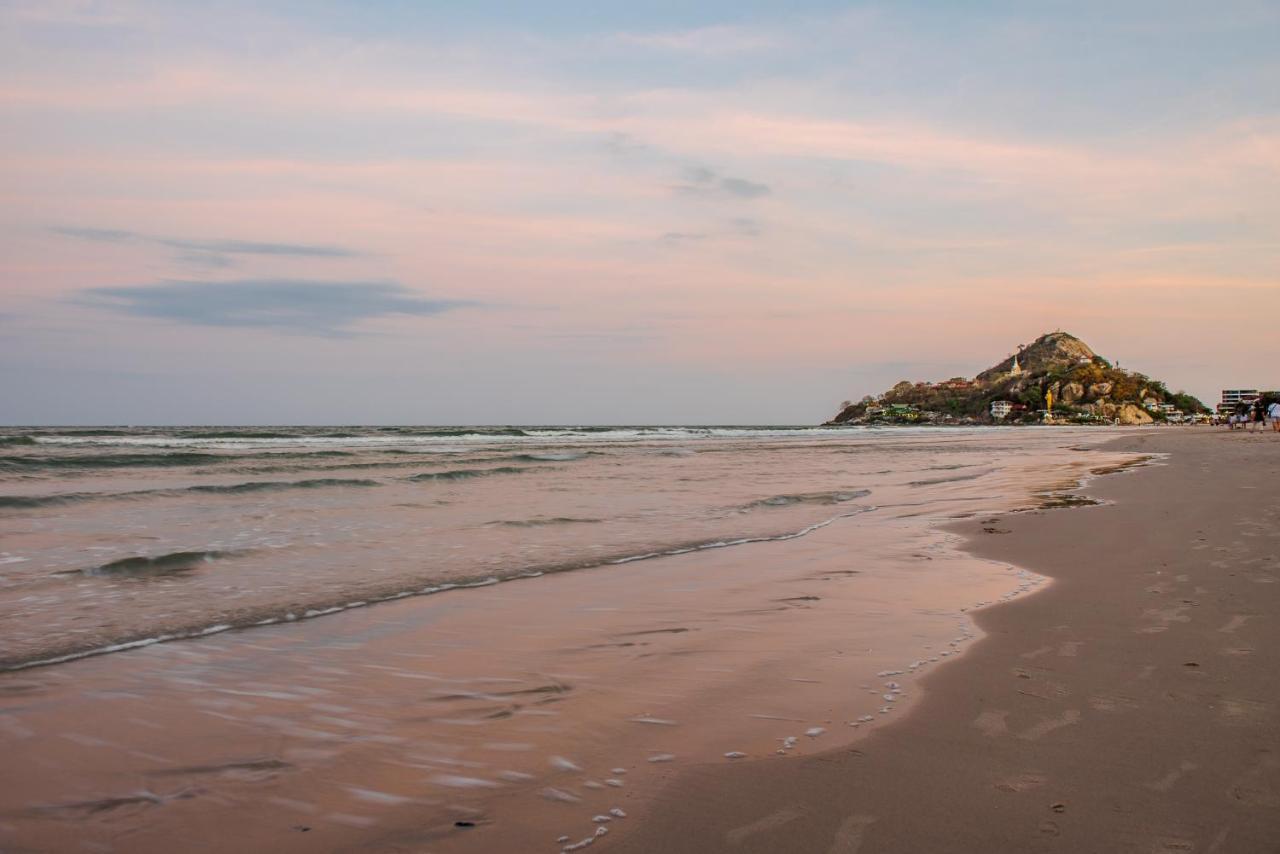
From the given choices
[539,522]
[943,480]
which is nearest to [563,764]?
[539,522]

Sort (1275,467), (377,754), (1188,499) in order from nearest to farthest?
(377,754) → (1188,499) → (1275,467)

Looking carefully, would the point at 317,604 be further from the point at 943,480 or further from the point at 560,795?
the point at 943,480

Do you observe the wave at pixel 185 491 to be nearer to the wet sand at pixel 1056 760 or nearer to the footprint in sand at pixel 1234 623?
the wet sand at pixel 1056 760

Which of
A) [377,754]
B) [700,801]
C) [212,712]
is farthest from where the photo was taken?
[212,712]

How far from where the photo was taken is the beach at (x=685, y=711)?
2.35m

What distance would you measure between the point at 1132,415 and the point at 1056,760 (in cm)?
13864

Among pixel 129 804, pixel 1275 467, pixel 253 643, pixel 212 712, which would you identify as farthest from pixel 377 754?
pixel 1275 467

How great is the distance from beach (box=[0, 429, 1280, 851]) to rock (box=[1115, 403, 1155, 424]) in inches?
5073

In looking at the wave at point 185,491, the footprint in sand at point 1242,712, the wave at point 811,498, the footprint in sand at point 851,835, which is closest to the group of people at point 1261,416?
the wave at point 811,498

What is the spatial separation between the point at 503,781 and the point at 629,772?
0.41 meters

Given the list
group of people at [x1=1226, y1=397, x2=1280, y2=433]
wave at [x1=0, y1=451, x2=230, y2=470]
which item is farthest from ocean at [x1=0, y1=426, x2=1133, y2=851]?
group of people at [x1=1226, y1=397, x2=1280, y2=433]

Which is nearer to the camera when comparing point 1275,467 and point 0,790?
point 0,790

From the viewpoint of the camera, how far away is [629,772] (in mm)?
2705

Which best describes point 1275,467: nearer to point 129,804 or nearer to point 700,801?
point 700,801
